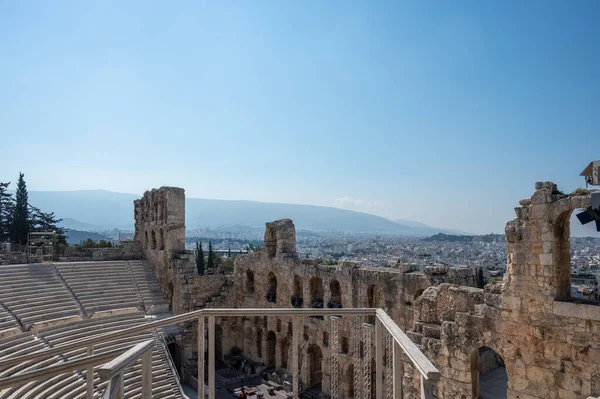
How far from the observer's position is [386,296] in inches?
660

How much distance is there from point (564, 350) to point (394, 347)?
771cm

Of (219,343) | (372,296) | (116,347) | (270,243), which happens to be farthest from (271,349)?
(116,347)

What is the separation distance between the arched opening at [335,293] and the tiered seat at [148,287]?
920 cm

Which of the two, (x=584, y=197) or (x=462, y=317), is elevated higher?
(x=584, y=197)

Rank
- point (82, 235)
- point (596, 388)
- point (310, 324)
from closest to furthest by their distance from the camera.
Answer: point (596, 388)
point (310, 324)
point (82, 235)

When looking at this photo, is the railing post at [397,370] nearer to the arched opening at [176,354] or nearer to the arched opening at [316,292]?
the arched opening at [316,292]

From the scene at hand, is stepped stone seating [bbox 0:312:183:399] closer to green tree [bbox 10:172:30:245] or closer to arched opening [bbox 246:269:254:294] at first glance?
arched opening [bbox 246:269:254:294]

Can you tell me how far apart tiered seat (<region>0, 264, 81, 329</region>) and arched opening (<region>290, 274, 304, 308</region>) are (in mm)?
10052

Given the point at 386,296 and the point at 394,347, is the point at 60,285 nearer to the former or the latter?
the point at 386,296

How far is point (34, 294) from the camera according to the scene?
19.2 metres

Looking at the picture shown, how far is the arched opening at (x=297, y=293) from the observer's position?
21308mm

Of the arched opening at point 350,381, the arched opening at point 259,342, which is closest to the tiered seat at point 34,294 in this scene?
the arched opening at point 259,342

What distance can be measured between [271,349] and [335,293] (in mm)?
6177

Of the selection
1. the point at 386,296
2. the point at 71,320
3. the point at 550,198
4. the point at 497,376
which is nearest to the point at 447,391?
the point at 550,198
